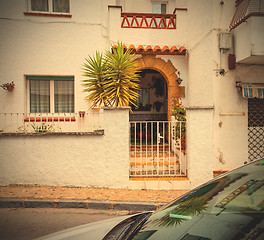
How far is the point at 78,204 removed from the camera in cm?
471

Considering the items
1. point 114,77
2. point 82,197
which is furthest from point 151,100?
point 82,197

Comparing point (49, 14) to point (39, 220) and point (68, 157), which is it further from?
point (39, 220)

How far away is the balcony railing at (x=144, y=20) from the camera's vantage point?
865 cm

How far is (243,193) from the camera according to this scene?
184cm

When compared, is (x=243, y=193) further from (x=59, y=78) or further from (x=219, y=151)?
(x=59, y=78)

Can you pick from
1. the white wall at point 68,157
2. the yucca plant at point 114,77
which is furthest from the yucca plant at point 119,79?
the white wall at point 68,157

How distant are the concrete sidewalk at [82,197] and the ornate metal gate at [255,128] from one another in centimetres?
284

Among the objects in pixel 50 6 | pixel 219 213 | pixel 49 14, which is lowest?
pixel 219 213

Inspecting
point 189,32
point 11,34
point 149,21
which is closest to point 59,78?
point 11,34

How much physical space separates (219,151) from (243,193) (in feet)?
16.7

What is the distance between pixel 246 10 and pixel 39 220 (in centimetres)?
710

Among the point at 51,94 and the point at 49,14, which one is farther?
the point at 51,94

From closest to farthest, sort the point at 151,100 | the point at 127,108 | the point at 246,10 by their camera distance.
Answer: the point at 127,108 < the point at 246,10 < the point at 151,100

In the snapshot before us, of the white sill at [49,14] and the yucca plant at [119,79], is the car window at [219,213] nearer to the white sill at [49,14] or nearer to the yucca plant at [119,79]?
the yucca plant at [119,79]
